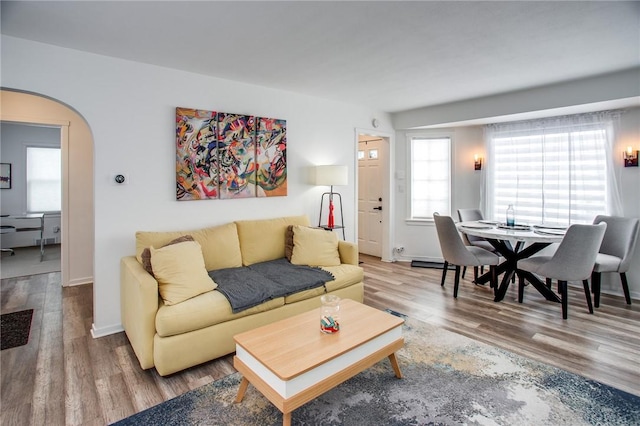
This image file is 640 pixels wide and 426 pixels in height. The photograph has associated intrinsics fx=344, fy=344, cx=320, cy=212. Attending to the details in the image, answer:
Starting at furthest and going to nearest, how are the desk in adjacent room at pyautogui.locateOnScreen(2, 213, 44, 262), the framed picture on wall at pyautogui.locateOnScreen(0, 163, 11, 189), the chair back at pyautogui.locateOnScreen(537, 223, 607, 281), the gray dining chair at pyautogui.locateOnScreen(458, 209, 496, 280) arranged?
the framed picture on wall at pyautogui.locateOnScreen(0, 163, 11, 189) < the desk in adjacent room at pyautogui.locateOnScreen(2, 213, 44, 262) < the gray dining chair at pyautogui.locateOnScreen(458, 209, 496, 280) < the chair back at pyautogui.locateOnScreen(537, 223, 607, 281)

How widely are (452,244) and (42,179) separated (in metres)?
8.01

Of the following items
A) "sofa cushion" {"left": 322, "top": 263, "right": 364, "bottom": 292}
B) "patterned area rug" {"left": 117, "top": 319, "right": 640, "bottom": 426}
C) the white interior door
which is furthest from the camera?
the white interior door

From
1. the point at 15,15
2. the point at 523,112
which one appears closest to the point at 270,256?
the point at 15,15

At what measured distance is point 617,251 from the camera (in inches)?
154

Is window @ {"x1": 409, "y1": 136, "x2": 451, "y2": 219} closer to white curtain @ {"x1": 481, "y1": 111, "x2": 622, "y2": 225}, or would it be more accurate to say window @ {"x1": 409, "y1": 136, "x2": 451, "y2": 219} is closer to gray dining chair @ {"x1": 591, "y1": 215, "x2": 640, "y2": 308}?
white curtain @ {"x1": 481, "y1": 111, "x2": 622, "y2": 225}

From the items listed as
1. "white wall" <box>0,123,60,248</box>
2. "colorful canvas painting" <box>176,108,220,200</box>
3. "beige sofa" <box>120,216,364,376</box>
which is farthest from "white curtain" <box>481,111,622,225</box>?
"white wall" <box>0,123,60,248</box>

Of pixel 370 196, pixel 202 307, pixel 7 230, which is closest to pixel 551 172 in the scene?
pixel 370 196

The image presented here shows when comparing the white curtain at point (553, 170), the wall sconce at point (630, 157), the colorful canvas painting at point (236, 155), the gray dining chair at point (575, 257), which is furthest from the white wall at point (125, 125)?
the wall sconce at point (630, 157)

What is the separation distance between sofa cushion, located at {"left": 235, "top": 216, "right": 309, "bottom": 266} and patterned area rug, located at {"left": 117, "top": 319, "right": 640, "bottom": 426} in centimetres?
145

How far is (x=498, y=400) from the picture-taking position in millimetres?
2143

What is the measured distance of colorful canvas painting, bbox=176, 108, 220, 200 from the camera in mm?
3457

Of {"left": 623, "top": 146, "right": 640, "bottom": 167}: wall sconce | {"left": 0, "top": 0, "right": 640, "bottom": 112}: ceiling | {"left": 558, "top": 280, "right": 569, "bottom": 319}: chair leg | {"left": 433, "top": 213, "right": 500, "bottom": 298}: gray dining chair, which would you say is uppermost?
{"left": 0, "top": 0, "right": 640, "bottom": 112}: ceiling

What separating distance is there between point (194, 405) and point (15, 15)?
282 centimetres

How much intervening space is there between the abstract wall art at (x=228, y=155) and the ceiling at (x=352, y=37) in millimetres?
494
